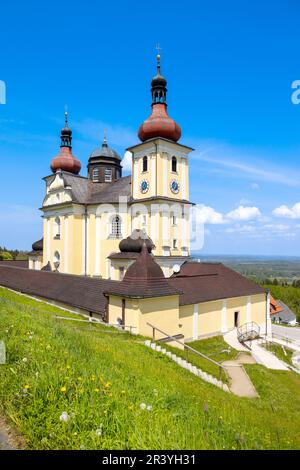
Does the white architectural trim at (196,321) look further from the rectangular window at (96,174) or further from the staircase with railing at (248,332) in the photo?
the rectangular window at (96,174)

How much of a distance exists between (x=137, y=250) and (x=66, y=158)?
2026 cm

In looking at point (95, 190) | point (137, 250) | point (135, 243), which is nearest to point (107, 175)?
point (95, 190)

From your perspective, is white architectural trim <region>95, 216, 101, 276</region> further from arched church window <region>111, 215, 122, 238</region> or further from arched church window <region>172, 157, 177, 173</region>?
arched church window <region>172, 157, 177, 173</region>

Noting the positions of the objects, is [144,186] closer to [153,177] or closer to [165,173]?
[153,177]

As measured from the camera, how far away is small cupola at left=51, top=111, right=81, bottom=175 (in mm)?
38625

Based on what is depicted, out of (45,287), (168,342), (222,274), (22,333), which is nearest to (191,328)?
(168,342)

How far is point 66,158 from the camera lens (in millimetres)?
38781

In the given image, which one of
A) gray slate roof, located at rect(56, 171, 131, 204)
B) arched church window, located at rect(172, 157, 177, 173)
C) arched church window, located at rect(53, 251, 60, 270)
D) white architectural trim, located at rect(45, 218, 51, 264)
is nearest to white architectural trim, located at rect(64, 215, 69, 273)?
arched church window, located at rect(53, 251, 60, 270)

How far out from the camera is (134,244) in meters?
24.8

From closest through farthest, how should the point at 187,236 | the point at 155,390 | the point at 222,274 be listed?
the point at 155,390, the point at 222,274, the point at 187,236

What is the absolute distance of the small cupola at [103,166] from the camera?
121ft

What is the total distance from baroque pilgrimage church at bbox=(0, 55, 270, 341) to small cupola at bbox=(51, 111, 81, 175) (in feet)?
0.41
